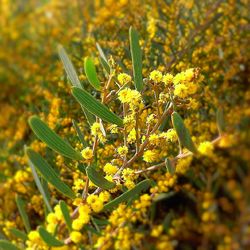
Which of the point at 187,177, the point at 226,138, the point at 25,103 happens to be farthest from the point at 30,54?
the point at 226,138

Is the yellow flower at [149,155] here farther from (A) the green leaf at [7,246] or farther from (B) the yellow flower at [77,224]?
(A) the green leaf at [7,246]

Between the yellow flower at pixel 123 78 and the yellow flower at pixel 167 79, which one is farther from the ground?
the yellow flower at pixel 123 78

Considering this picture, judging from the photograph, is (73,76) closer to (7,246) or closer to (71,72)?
(71,72)

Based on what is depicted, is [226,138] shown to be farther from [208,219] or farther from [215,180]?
[215,180]

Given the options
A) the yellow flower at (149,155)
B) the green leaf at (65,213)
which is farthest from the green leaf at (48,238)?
the yellow flower at (149,155)

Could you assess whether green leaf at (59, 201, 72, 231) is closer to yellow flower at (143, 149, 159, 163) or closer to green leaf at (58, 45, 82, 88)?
yellow flower at (143, 149, 159, 163)

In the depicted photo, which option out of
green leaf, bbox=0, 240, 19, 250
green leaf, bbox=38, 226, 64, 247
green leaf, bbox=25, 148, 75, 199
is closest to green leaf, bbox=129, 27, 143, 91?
green leaf, bbox=25, 148, 75, 199
